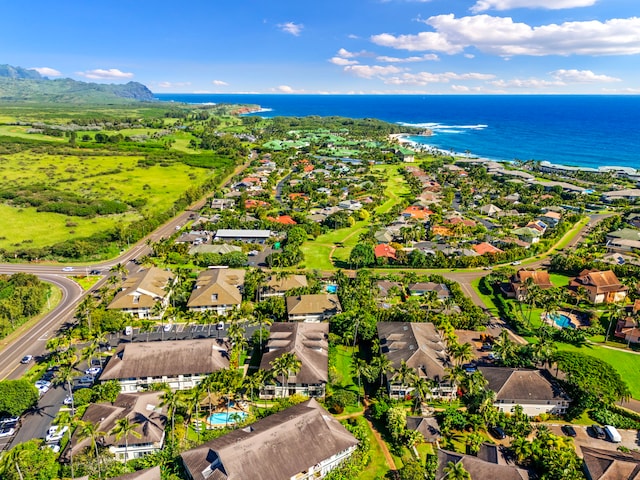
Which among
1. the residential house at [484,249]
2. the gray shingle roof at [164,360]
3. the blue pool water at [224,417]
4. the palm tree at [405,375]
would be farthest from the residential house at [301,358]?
the residential house at [484,249]

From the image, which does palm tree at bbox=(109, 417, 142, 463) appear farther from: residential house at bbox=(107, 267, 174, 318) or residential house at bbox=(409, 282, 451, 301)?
residential house at bbox=(409, 282, 451, 301)

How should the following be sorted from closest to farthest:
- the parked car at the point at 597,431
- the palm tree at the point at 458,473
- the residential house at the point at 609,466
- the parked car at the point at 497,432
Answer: the palm tree at the point at 458,473, the residential house at the point at 609,466, the parked car at the point at 497,432, the parked car at the point at 597,431

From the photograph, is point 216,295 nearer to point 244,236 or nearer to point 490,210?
point 244,236

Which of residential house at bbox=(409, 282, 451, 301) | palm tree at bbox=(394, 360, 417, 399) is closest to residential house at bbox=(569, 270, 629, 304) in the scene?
residential house at bbox=(409, 282, 451, 301)

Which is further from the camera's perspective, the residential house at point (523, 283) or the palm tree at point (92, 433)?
the residential house at point (523, 283)

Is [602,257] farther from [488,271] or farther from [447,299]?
[447,299]

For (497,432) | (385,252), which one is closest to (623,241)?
(385,252)

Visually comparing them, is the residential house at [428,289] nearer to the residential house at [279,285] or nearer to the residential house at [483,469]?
the residential house at [279,285]
